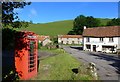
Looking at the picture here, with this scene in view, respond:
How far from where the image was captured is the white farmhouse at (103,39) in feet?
208

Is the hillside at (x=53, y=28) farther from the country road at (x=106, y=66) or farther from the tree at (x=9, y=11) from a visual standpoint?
the tree at (x=9, y=11)

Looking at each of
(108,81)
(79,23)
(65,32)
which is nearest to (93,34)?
(79,23)

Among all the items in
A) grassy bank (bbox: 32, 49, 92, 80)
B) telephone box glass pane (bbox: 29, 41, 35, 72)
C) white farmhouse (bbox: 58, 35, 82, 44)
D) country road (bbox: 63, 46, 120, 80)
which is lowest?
country road (bbox: 63, 46, 120, 80)

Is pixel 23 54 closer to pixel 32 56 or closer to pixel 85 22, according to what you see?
pixel 32 56

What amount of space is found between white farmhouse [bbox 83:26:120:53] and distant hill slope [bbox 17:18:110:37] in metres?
62.5

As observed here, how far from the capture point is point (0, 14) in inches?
517

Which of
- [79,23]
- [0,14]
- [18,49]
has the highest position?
[79,23]

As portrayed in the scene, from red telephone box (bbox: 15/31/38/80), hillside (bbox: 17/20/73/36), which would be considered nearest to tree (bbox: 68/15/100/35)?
hillside (bbox: 17/20/73/36)

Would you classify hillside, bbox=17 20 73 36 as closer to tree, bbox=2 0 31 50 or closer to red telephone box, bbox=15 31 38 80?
red telephone box, bbox=15 31 38 80

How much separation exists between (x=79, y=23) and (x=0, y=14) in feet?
320

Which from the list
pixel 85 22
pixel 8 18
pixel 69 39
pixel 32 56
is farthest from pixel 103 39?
pixel 8 18

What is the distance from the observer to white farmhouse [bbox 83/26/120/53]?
63.3 m

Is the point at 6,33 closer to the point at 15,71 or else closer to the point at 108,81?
the point at 15,71

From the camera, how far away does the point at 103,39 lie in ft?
217
